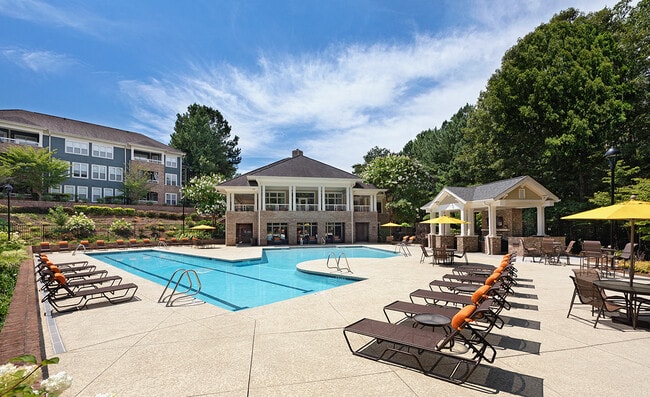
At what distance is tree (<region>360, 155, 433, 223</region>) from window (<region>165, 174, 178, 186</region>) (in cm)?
3007

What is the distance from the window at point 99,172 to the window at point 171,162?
829 centimetres

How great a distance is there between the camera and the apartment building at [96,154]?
37.0 metres

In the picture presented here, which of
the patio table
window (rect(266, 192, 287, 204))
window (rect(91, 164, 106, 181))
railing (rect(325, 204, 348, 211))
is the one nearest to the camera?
the patio table

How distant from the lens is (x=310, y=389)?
3.94 metres

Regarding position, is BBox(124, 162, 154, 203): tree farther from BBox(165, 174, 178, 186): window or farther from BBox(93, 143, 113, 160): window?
BBox(165, 174, 178, 186): window

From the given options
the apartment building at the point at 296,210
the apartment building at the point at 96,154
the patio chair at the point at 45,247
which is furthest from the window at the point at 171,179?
the patio chair at the point at 45,247

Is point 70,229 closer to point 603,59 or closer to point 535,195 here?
point 535,195

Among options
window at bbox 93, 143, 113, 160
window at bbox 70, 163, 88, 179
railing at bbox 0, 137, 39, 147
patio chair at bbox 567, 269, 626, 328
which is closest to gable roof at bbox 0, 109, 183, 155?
window at bbox 93, 143, 113, 160

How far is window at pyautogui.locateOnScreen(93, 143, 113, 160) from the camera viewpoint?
4184cm

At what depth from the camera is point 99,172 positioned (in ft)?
137

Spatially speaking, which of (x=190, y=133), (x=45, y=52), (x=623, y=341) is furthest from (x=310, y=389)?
(x=190, y=133)

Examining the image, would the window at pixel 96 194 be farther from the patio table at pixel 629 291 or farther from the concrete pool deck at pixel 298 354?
the patio table at pixel 629 291

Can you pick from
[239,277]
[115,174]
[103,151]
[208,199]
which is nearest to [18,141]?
[103,151]

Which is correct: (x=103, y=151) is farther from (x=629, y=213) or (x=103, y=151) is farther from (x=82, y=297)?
(x=629, y=213)
